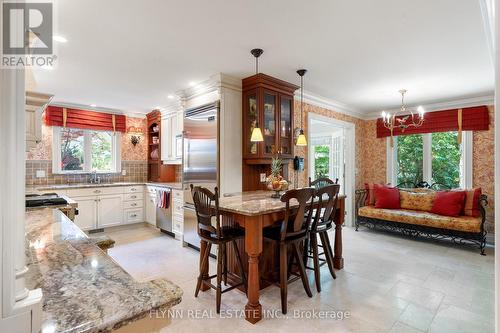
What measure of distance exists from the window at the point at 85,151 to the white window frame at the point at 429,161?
5709 mm

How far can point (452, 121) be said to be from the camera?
15.1 ft

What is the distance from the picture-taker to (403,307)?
89.7 inches

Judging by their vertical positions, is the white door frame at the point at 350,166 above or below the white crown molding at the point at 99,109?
below

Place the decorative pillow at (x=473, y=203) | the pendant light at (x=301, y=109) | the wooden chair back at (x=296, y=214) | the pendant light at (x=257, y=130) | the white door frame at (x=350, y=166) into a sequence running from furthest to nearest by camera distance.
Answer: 1. the white door frame at (x=350, y=166)
2. the decorative pillow at (x=473, y=203)
3. the pendant light at (x=301, y=109)
4. the pendant light at (x=257, y=130)
5. the wooden chair back at (x=296, y=214)

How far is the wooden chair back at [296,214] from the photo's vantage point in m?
2.15

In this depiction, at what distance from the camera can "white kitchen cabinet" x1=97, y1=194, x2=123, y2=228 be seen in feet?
15.2

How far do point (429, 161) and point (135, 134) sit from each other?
610cm

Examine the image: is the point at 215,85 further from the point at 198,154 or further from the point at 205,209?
the point at 205,209

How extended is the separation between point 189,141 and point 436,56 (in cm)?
333

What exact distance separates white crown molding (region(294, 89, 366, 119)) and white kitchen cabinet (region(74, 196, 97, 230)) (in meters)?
3.97

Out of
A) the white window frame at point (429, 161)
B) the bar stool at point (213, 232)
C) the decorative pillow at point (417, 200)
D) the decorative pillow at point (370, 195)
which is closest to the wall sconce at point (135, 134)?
the bar stool at point (213, 232)

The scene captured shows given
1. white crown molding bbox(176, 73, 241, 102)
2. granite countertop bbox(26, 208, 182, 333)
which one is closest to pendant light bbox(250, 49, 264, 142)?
white crown molding bbox(176, 73, 241, 102)

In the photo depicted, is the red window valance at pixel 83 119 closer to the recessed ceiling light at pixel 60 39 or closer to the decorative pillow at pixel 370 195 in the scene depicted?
the recessed ceiling light at pixel 60 39

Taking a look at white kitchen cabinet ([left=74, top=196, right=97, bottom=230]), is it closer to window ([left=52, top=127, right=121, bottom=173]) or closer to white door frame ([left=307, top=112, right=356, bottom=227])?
window ([left=52, top=127, right=121, bottom=173])
